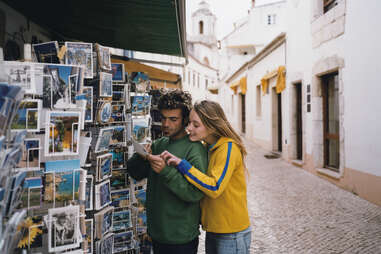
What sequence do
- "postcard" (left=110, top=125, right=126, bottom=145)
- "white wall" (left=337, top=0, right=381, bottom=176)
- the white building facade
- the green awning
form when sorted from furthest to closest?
the white building facade < "white wall" (left=337, top=0, right=381, bottom=176) < the green awning < "postcard" (left=110, top=125, right=126, bottom=145)

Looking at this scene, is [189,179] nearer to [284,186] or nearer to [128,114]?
[128,114]

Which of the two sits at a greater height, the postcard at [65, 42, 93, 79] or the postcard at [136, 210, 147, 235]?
the postcard at [65, 42, 93, 79]

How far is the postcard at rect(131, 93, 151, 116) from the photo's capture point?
102 inches

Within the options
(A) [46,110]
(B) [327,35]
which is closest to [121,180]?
(A) [46,110]

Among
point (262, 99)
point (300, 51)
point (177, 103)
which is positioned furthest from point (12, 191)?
point (262, 99)

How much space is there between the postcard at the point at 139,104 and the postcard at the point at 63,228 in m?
1.18

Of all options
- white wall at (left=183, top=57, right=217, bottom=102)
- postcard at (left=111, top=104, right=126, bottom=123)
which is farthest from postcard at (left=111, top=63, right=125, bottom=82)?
white wall at (left=183, top=57, right=217, bottom=102)

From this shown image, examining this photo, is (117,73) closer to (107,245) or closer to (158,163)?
(158,163)

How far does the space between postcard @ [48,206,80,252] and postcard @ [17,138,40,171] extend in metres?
0.23

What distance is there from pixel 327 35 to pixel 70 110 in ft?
22.7

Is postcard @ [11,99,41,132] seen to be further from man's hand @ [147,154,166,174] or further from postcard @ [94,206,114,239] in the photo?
postcard @ [94,206,114,239]

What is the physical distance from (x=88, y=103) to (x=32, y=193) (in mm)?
632

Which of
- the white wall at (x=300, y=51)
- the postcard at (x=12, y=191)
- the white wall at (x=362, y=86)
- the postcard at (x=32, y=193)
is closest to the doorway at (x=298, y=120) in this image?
the white wall at (x=300, y=51)

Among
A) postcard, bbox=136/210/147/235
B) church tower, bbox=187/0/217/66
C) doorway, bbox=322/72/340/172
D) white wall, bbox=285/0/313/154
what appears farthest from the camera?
church tower, bbox=187/0/217/66
